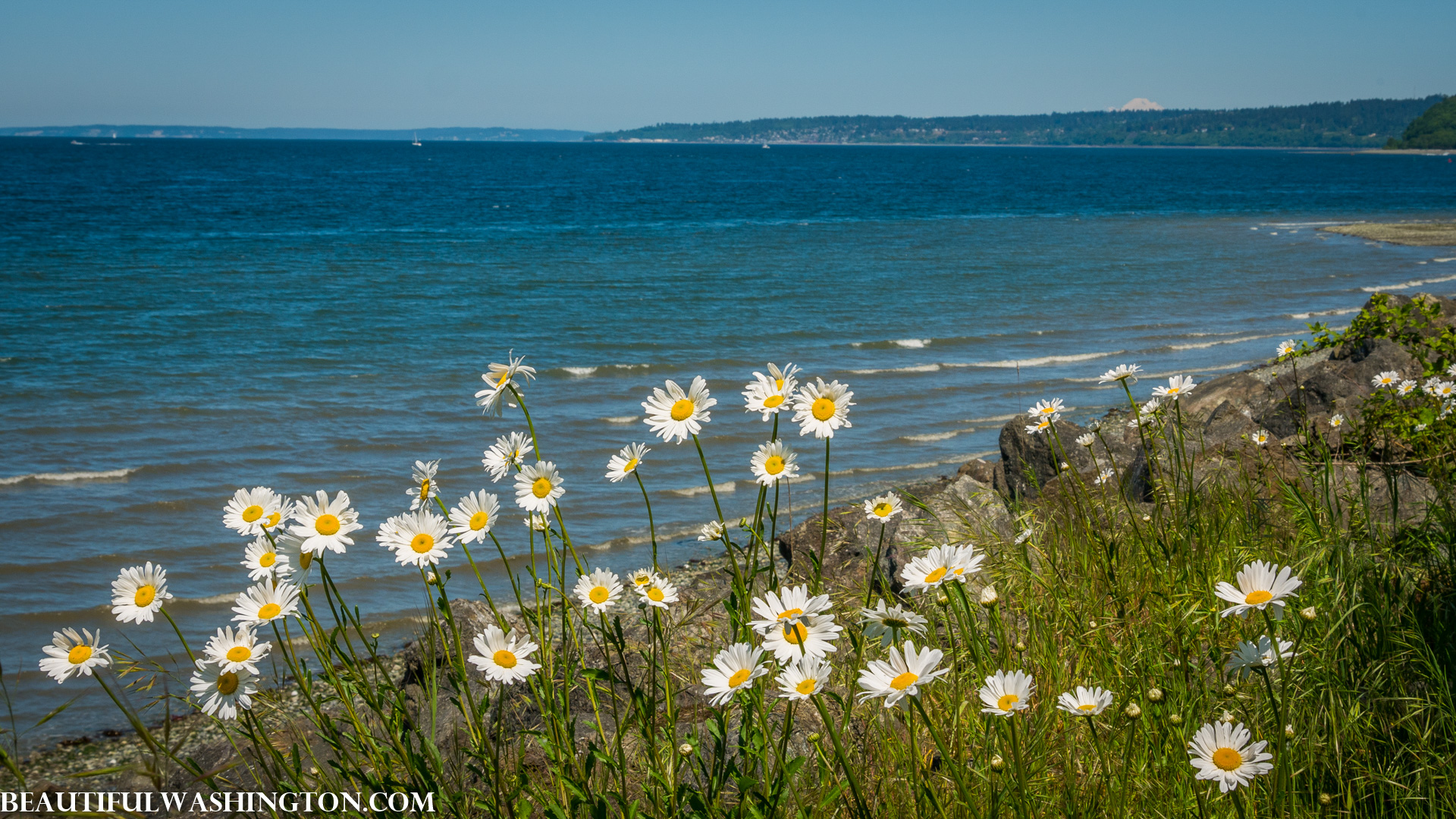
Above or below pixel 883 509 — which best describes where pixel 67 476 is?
below

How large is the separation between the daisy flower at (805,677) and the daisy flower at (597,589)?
1.49ft

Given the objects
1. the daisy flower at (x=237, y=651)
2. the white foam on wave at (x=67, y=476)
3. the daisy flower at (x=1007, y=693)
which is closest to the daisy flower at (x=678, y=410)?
the daisy flower at (x=1007, y=693)

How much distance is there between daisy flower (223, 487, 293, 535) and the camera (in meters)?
1.67

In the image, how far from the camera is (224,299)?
17.3 m

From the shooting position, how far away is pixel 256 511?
67.2 inches

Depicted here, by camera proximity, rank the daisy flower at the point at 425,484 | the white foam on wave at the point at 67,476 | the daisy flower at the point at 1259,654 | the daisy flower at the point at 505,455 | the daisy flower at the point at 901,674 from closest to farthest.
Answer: the daisy flower at the point at 901,674 < the daisy flower at the point at 1259,654 < the daisy flower at the point at 425,484 < the daisy flower at the point at 505,455 < the white foam on wave at the point at 67,476

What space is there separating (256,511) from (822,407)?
112 cm

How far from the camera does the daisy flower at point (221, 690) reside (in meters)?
1.55

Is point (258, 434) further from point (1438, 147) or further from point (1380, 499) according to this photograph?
point (1438, 147)

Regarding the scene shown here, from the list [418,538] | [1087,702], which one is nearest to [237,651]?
[418,538]

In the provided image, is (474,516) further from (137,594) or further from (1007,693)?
(1007,693)

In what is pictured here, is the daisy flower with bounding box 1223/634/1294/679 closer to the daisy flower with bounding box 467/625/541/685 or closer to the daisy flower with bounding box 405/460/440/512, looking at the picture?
the daisy flower with bounding box 467/625/541/685

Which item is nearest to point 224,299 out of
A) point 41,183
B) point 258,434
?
point 258,434

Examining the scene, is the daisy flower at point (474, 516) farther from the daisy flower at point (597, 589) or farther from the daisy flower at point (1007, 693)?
the daisy flower at point (1007, 693)
